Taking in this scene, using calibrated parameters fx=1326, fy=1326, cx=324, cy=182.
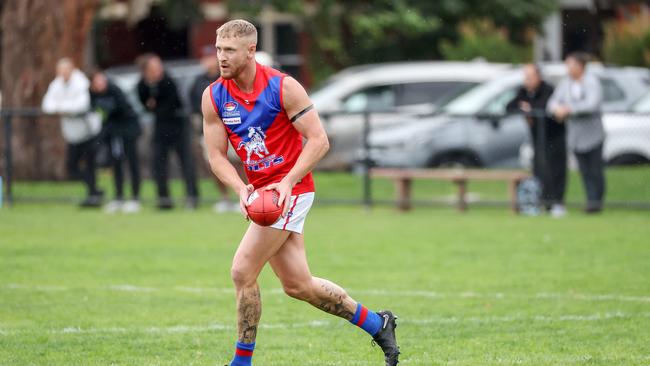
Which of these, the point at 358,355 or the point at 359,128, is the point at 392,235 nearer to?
the point at 359,128

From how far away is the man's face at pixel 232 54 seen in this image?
7387 mm

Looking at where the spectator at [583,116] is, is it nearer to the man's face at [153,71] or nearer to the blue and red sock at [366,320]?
the man's face at [153,71]

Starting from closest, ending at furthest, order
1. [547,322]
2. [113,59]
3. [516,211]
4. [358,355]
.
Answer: [358,355], [547,322], [516,211], [113,59]

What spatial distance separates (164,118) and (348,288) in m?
8.16

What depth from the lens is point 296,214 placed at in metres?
7.66

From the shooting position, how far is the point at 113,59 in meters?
38.5

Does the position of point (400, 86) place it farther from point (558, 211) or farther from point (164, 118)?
point (558, 211)

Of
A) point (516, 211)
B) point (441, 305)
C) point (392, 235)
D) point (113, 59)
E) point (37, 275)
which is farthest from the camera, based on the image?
point (113, 59)

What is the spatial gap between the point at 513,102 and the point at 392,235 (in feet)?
13.5

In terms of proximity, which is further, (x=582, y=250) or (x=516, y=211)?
(x=516, y=211)

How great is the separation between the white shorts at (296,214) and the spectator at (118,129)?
11904 millimetres

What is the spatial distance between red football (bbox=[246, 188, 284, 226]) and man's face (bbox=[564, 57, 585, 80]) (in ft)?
36.8

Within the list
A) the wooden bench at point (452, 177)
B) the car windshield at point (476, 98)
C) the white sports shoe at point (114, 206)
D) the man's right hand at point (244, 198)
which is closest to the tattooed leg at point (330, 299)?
the man's right hand at point (244, 198)

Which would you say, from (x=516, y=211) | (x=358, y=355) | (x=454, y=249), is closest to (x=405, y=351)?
(x=358, y=355)
